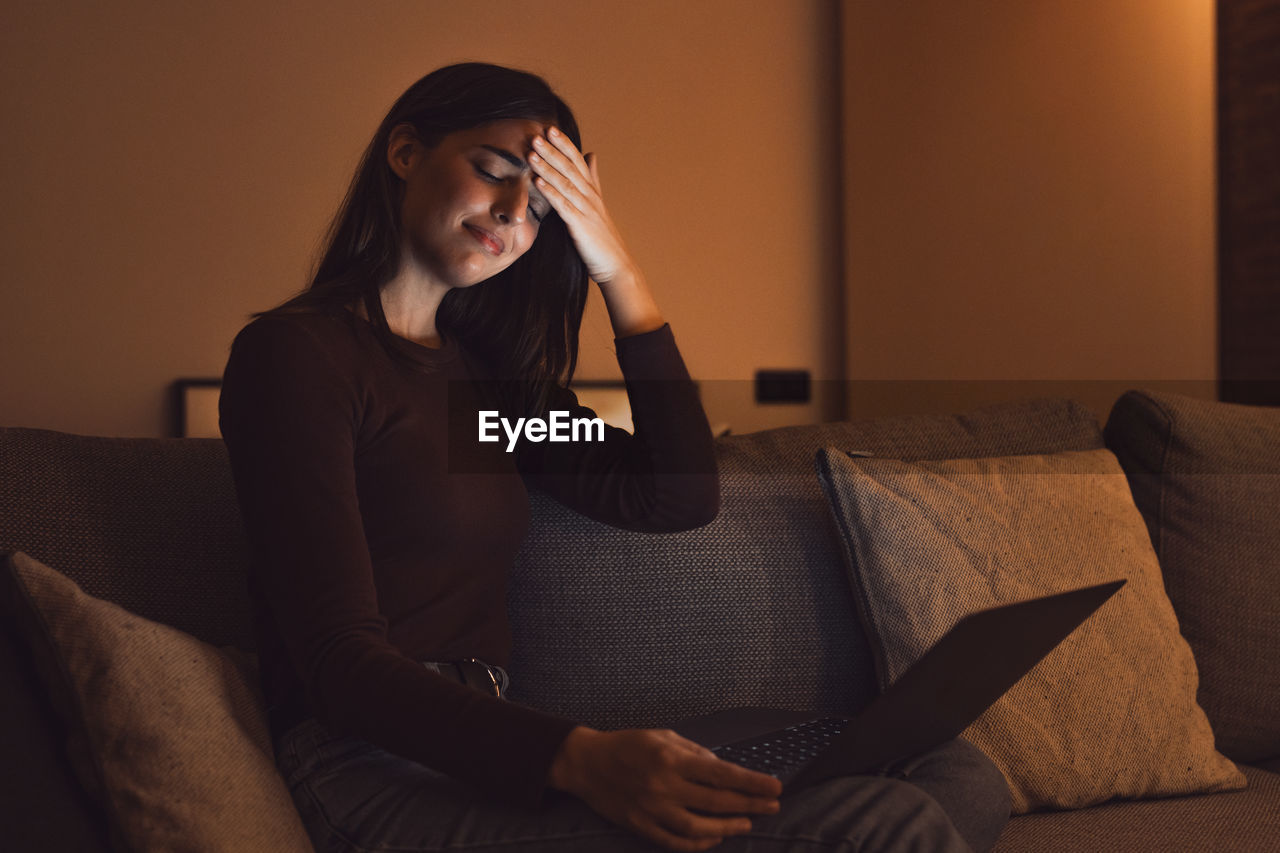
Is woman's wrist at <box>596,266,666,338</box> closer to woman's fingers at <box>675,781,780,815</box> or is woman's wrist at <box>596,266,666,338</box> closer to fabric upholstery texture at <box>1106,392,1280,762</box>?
woman's fingers at <box>675,781,780,815</box>

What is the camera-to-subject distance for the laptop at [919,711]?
767 millimetres

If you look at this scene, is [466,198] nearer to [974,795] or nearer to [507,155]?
[507,155]

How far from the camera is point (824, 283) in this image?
9.64ft

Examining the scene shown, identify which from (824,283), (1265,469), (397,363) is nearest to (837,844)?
(397,363)

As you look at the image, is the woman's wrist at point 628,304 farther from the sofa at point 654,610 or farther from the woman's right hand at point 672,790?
the woman's right hand at point 672,790

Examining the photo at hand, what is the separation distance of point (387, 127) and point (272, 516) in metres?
0.55

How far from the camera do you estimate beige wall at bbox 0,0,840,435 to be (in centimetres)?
232

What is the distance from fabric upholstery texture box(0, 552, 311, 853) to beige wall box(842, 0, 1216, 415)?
202 centimetres

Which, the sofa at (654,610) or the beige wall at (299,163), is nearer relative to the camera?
the sofa at (654,610)

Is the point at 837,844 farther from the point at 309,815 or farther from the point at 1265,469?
the point at 1265,469

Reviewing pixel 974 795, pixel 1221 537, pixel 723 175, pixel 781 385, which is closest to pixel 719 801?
pixel 974 795

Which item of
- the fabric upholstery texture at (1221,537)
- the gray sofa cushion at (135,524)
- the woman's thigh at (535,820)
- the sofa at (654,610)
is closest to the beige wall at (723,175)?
the fabric upholstery texture at (1221,537)

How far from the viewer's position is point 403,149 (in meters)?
1.23

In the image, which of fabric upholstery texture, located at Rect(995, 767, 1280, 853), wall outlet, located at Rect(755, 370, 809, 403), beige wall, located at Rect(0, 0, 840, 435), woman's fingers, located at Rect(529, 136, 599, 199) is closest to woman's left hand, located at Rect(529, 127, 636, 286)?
woman's fingers, located at Rect(529, 136, 599, 199)
